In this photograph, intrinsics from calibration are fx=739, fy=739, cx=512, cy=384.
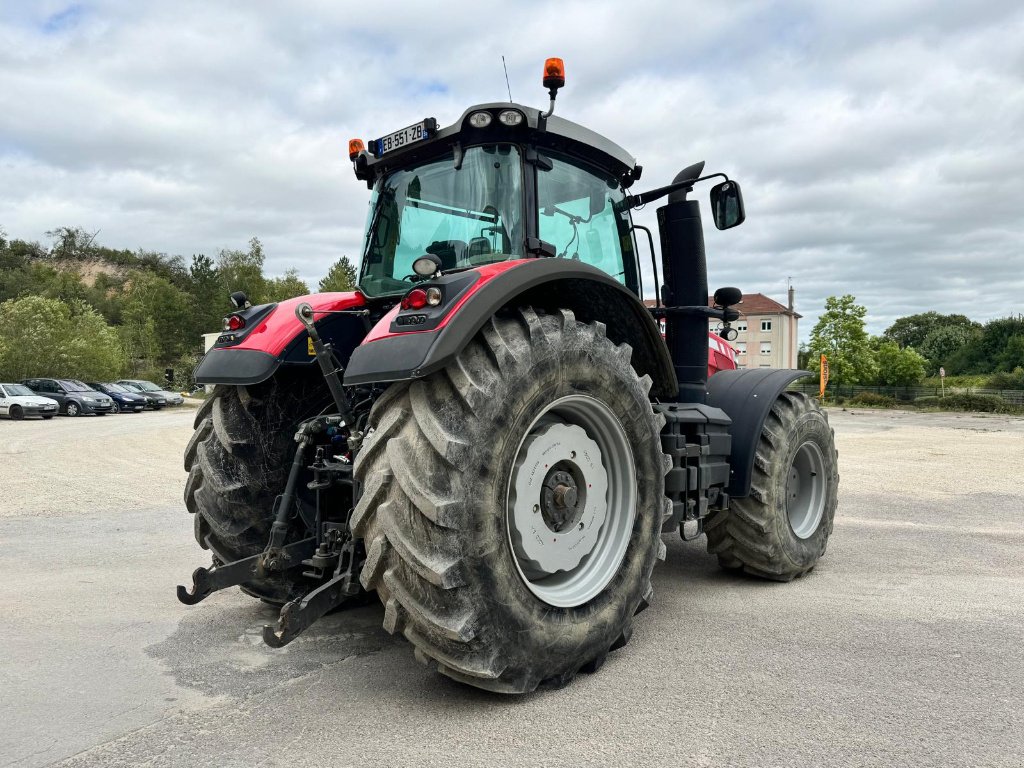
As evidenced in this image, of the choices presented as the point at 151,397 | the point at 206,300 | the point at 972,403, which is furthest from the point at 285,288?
the point at 972,403

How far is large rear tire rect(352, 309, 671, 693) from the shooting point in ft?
8.60

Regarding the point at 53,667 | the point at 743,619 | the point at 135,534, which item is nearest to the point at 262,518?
the point at 53,667

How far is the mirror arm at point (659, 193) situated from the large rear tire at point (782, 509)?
1.51m

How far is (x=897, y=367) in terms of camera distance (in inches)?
2128

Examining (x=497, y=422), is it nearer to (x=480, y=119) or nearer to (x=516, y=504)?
(x=516, y=504)

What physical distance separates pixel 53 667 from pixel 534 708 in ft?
6.88

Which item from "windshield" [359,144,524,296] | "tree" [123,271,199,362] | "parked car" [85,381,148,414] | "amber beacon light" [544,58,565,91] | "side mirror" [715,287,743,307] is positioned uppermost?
"tree" [123,271,199,362]

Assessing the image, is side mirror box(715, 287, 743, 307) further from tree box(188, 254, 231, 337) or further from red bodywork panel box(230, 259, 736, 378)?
tree box(188, 254, 231, 337)

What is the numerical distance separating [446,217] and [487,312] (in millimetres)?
A: 1219

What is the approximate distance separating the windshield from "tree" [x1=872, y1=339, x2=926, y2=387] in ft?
183

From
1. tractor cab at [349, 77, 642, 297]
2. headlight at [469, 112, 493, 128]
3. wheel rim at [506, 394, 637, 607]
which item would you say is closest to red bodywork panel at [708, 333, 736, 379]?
tractor cab at [349, 77, 642, 297]

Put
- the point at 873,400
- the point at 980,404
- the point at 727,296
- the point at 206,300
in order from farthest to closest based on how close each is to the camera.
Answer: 1. the point at 206,300
2. the point at 873,400
3. the point at 980,404
4. the point at 727,296

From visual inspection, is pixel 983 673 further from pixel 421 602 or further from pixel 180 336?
pixel 180 336

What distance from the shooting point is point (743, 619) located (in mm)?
3902
